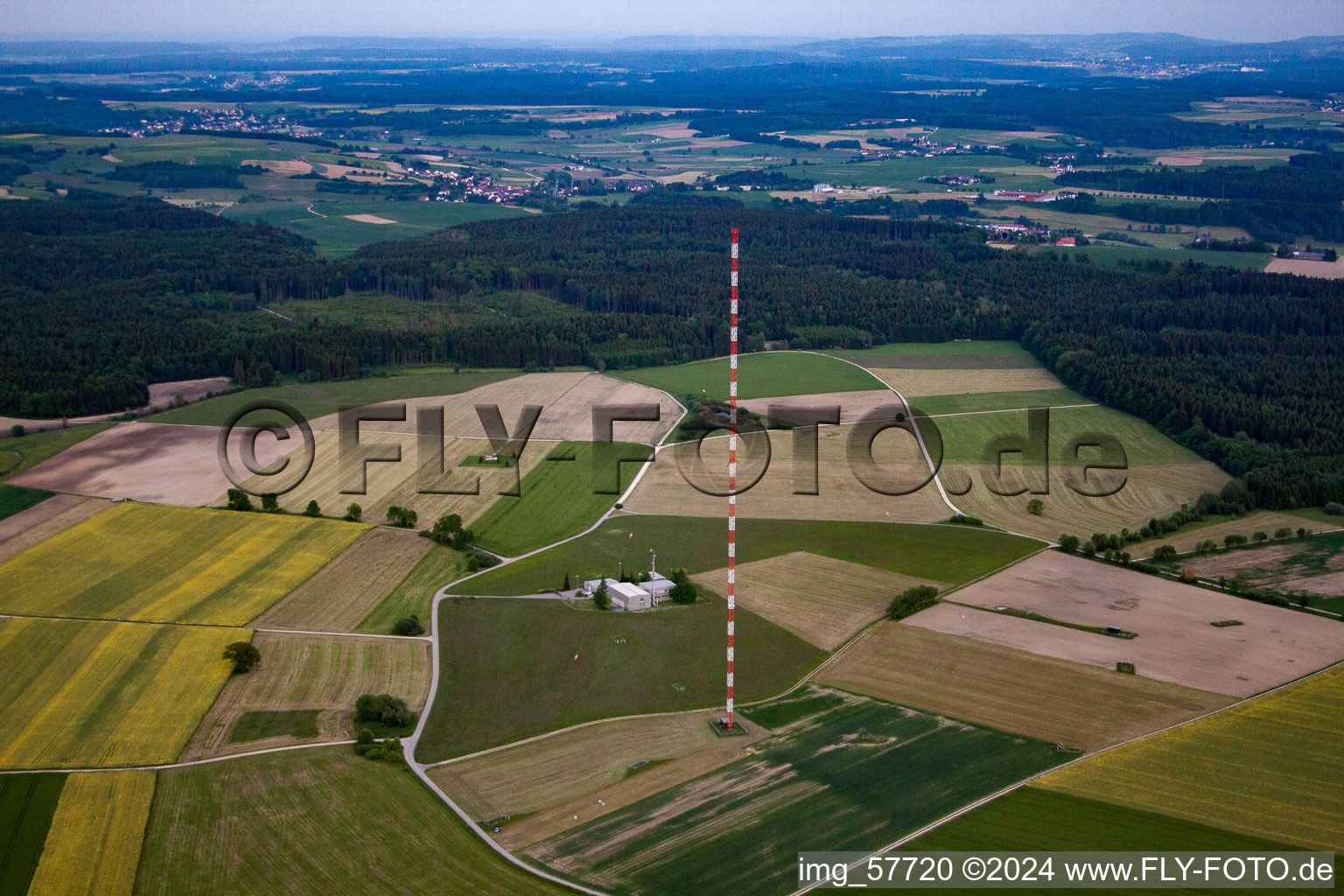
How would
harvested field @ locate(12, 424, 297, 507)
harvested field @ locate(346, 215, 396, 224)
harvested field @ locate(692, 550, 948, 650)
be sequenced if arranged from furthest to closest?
harvested field @ locate(346, 215, 396, 224) < harvested field @ locate(12, 424, 297, 507) < harvested field @ locate(692, 550, 948, 650)

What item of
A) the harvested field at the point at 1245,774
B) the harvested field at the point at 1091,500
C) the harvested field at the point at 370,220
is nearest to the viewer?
the harvested field at the point at 1245,774

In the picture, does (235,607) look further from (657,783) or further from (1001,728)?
(1001,728)

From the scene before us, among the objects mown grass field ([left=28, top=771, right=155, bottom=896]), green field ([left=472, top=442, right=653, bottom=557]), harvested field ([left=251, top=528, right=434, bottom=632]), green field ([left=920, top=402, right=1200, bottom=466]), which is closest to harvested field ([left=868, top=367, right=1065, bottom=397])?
green field ([left=920, top=402, right=1200, bottom=466])

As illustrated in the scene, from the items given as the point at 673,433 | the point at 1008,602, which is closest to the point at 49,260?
the point at 673,433

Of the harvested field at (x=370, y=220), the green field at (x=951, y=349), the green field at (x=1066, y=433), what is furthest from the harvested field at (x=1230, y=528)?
the harvested field at (x=370, y=220)

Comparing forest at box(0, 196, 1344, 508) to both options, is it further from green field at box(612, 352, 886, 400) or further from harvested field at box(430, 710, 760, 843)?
harvested field at box(430, 710, 760, 843)

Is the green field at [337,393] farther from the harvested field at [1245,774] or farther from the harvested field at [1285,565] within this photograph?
the harvested field at [1245,774]
